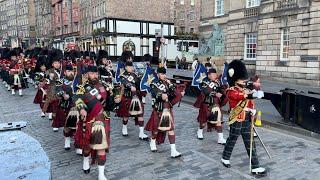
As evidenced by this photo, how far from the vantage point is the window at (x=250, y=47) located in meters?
28.4

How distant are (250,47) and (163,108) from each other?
905 inches

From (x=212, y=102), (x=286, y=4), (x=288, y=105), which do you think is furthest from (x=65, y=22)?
(x=212, y=102)

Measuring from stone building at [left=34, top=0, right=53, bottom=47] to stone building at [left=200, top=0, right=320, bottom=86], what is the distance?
64.7 m

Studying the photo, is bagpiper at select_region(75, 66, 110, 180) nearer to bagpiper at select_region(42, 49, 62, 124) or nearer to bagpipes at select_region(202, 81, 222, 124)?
bagpipes at select_region(202, 81, 222, 124)

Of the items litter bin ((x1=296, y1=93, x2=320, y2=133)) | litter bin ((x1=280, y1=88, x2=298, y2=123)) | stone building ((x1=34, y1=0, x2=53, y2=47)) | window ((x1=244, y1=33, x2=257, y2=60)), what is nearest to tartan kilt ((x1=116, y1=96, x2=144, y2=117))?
litter bin ((x1=280, y1=88, x2=298, y2=123))

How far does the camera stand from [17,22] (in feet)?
365

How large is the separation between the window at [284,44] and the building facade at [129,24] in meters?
26.6

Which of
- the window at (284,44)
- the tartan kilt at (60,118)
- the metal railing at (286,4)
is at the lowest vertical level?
the tartan kilt at (60,118)

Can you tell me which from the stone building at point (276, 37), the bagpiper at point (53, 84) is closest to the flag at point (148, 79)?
the bagpiper at point (53, 84)

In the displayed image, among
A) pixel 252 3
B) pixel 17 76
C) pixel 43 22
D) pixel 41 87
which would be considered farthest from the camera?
pixel 43 22

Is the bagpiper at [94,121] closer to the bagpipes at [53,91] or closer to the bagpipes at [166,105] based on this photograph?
the bagpipes at [166,105]

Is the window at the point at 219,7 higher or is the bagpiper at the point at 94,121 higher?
the window at the point at 219,7

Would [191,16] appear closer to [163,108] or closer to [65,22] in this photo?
[65,22]

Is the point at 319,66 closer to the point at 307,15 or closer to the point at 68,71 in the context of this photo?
the point at 307,15
